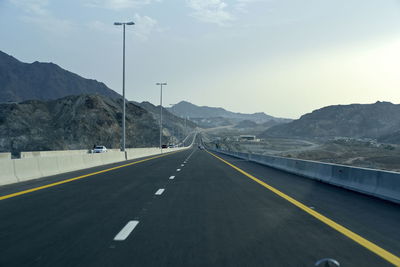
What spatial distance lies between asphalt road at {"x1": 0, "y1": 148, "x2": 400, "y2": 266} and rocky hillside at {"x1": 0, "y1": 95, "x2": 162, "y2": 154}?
99498 millimetres

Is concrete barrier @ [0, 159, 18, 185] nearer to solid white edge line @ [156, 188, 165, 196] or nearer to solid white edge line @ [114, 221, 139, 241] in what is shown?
solid white edge line @ [156, 188, 165, 196]

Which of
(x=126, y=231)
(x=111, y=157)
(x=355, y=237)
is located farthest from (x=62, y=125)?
(x=355, y=237)

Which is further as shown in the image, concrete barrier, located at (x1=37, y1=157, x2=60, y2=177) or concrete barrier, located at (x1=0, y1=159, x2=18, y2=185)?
concrete barrier, located at (x1=37, y1=157, x2=60, y2=177)

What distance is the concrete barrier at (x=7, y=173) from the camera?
16.4 m

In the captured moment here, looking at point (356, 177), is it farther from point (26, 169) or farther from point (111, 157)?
point (111, 157)

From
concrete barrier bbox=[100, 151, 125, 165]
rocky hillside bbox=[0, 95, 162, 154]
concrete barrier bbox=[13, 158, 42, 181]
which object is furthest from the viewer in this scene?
rocky hillside bbox=[0, 95, 162, 154]

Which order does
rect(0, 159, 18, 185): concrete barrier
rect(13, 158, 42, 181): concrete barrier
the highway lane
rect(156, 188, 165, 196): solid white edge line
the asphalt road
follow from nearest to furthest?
the asphalt road → the highway lane → rect(156, 188, 165, 196): solid white edge line → rect(0, 159, 18, 185): concrete barrier → rect(13, 158, 42, 181): concrete barrier

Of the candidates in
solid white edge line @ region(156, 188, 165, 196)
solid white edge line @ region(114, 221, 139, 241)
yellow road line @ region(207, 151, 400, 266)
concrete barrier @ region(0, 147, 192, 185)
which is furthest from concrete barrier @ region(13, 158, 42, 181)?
yellow road line @ region(207, 151, 400, 266)

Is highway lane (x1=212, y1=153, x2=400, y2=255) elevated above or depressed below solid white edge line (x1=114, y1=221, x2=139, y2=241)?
below

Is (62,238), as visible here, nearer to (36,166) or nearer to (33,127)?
(36,166)

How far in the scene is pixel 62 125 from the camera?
4776 inches

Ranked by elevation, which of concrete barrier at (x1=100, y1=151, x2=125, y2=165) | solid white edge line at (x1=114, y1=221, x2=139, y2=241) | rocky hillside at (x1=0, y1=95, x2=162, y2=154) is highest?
rocky hillside at (x1=0, y1=95, x2=162, y2=154)

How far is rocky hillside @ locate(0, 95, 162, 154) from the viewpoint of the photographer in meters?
108

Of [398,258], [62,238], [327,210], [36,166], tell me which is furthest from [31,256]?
[36,166]
